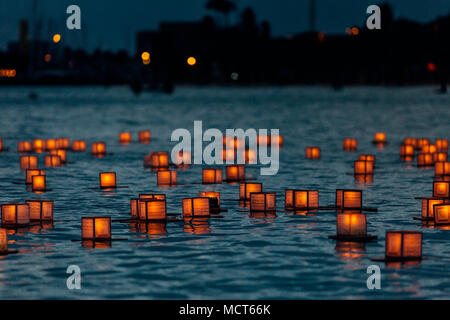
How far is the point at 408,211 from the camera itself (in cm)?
2081

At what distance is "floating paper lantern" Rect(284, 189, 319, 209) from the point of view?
20.9 m

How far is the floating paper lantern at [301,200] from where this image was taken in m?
20.9

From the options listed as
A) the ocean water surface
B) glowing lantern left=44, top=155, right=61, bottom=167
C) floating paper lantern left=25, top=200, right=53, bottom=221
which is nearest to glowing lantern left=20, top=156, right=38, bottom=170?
glowing lantern left=44, top=155, right=61, bottom=167

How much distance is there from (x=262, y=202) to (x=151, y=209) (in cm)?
269

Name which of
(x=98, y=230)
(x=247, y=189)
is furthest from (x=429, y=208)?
(x=98, y=230)

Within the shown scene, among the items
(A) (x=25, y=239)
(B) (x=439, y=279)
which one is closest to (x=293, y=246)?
(B) (x=439, y=279)

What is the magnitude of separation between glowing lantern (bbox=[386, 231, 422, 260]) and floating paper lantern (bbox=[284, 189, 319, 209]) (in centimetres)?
590

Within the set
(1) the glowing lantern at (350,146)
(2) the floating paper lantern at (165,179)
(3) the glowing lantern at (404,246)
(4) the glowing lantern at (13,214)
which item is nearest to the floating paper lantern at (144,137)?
(1) the glowing lantern at (350,146)

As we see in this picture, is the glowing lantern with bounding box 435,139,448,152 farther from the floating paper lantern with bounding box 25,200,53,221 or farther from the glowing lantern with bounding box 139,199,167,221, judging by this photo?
the floating paper lantern with bounding box 25,200,53,221

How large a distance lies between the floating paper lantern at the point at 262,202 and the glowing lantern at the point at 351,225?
3766 mm

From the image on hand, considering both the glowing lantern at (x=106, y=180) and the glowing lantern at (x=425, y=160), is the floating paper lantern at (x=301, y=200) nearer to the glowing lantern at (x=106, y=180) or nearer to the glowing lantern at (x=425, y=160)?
the glowing lantern at (x=106, y=180)
